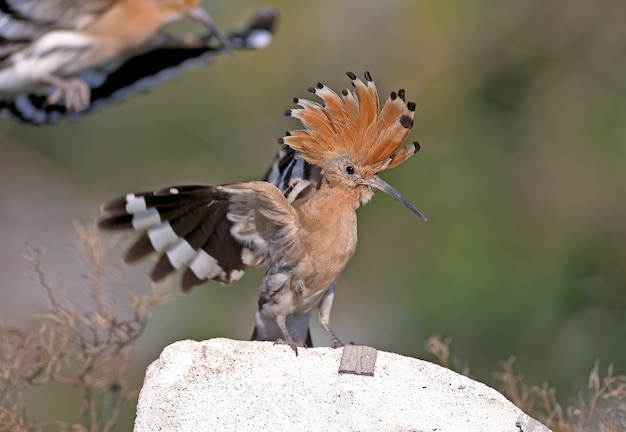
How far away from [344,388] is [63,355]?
0.86m

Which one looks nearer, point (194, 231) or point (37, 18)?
point (194, 231)

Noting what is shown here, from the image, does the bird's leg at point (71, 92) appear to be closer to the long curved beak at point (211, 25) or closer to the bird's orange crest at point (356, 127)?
the long curved beak at point (211, 25)

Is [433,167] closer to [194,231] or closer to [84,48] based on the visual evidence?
[84,48]

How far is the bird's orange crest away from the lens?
242cm

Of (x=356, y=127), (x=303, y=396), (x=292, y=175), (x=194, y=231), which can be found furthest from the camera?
(x=292, y=175)

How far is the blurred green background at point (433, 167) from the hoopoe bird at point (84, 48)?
0.71 metres

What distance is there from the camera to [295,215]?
2531 millimetres

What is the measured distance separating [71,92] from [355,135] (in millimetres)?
1631

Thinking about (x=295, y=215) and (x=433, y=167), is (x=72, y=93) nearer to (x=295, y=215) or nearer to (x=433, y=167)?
(x=295, y=215)

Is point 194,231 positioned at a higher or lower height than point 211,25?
lower

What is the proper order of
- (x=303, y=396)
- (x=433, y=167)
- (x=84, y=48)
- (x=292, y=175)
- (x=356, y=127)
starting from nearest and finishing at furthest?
(x=303, y=396)
(x=356, y=127)
(x=292, y=175)
(x=84, y=48)
(x=433, y=167)

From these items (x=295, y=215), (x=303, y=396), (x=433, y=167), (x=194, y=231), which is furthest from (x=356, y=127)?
(x=433, y=167)

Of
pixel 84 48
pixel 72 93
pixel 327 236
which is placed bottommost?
pixel 327 236

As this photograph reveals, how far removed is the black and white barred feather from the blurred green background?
1.50 m
